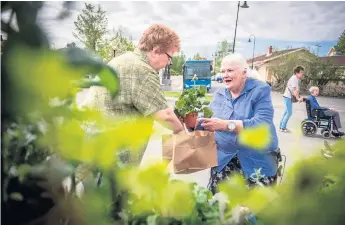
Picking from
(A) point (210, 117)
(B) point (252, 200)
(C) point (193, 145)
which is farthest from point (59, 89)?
(A) point (210, 117)

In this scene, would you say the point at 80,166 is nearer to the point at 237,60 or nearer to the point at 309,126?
the point at 237,60

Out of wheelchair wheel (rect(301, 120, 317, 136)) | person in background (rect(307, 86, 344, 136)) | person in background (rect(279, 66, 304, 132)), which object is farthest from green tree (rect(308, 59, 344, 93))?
person in background (rect(279, 66, 304, 132))

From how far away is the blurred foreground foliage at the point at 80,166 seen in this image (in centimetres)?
34

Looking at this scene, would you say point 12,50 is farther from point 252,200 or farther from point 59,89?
point 252,200

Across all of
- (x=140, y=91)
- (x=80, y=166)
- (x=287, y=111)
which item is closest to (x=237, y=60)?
(x=140, y=91)

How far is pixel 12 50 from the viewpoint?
1.12 ft

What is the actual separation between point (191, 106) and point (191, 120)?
4.6 inches

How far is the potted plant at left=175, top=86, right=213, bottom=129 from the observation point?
1.95m

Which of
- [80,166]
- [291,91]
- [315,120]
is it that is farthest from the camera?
[315,120]

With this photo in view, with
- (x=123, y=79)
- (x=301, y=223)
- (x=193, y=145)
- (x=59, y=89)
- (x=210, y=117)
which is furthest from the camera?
(x=210, y=117)

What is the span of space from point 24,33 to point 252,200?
1.28 ft

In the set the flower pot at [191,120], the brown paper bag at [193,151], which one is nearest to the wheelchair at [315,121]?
the flower pot at [191,120]

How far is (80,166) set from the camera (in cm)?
41

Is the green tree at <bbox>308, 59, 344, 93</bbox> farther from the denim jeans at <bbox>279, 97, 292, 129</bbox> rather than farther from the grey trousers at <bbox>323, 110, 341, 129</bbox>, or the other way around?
the denim jeans at <bbox>279, 97, 292, 129</bbox>
